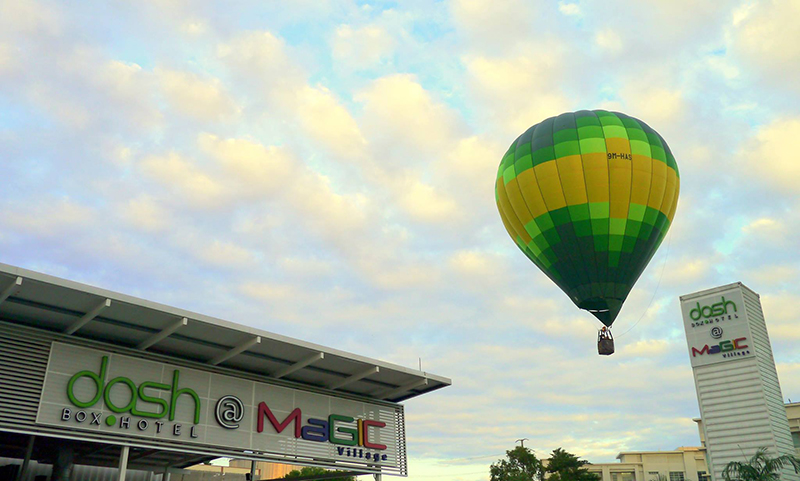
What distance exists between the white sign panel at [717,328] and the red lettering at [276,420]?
34.3 meters

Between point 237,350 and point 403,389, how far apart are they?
819cm

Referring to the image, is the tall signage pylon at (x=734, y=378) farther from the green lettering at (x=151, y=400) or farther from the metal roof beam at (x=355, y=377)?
the green lettering at (x=151, y=400)

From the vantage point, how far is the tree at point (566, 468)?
57406 millimetres

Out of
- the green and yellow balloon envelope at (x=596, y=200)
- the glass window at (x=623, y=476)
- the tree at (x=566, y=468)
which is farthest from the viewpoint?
the glass window at (x=623, y=476)

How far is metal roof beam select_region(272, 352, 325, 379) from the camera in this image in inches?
891

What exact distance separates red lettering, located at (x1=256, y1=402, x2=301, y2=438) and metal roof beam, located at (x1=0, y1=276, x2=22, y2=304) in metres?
9.34

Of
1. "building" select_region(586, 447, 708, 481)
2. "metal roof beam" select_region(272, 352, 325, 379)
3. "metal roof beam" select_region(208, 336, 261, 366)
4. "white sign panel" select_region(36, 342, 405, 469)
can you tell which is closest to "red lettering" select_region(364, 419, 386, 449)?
"white sign panel" select_region(36, 342, 405, 469)

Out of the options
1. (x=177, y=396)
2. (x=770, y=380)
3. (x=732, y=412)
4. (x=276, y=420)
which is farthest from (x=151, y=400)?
(x=770, y=380)

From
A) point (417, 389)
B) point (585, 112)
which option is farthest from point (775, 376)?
point (417, 389)

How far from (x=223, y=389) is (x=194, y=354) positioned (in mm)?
1627

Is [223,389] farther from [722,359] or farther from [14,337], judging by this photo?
[722,359]

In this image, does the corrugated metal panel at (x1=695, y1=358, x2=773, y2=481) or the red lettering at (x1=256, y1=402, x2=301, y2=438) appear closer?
the red lettering at (x1=256, y1=402, x2=301, y2=438)

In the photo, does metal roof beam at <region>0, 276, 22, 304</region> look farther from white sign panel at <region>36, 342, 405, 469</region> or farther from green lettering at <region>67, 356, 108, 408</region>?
green lettering at <region>67, 356, 108, 408</region>

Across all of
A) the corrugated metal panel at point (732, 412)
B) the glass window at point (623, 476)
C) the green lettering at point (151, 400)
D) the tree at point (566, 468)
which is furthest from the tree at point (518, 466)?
the green lettering at point (151, 400)
